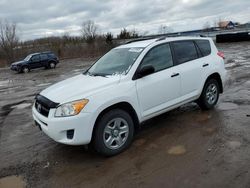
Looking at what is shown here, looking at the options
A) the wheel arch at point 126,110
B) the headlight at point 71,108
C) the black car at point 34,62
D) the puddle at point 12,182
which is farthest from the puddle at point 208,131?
the black car at point 34,62

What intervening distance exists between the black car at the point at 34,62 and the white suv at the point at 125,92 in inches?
846

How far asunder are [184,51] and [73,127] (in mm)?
3087

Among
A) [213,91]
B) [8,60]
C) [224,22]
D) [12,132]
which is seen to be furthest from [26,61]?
[224,22]

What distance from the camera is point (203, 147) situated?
4578 millimetres

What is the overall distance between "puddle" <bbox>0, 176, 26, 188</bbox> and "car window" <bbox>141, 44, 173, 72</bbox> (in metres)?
2.76

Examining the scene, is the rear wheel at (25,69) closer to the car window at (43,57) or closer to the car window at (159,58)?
the car window at (43,57)

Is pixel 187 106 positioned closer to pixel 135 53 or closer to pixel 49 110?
pixel 135 53

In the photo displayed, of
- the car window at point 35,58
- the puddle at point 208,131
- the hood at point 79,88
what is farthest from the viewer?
the car window at point 35,58

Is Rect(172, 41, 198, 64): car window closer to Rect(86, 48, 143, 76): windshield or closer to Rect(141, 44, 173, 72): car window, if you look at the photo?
Rect(141, 44, 173, 72): car window

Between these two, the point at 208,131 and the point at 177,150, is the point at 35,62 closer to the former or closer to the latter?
the point at 208,131

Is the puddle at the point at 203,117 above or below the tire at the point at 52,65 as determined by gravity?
below

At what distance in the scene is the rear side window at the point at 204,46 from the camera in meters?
6.32

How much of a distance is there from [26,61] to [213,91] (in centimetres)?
2267

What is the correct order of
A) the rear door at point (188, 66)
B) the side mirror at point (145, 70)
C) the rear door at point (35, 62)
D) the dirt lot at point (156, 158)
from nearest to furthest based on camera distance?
1. the dirt lot at point (156, 158)
2. the side mirror at point (145, 70)
3. the rear door at point (188, 66)
4. the rear door at point (35, 62)
